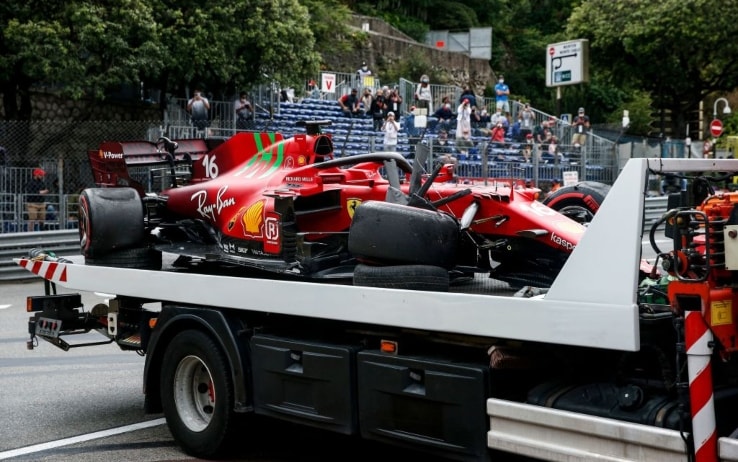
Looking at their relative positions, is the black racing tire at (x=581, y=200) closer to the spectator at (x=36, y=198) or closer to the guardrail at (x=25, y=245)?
the guardrail at (x=25, y=245)

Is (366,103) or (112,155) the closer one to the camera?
(112,155)

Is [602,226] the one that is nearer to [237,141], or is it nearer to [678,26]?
[237,141]

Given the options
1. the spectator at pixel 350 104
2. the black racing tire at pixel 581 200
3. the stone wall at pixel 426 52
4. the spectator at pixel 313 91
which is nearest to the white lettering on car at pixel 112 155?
the black racing tire at pixel 581 200

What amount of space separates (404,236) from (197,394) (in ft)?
7.06

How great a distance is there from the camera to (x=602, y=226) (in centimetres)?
479

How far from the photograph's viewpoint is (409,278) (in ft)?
19.3

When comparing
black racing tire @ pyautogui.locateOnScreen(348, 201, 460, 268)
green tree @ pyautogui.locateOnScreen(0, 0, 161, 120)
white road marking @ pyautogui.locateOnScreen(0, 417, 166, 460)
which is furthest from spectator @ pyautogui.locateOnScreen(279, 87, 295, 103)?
black racing tire @ pyautogui.locateOnScreen(348, 201, 460, 268)

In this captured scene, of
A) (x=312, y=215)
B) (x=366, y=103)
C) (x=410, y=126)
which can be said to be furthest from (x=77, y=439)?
(x=366, y=103)

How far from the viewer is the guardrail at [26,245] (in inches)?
708

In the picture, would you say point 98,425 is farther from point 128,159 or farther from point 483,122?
point 483,122

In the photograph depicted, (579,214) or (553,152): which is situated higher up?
(553,152)

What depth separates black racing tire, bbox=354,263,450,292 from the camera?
588 centimetres

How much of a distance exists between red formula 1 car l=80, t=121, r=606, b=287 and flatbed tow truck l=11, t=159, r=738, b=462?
20.0 inches

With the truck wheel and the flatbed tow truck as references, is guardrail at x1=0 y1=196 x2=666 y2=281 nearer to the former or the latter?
the truck wheel
